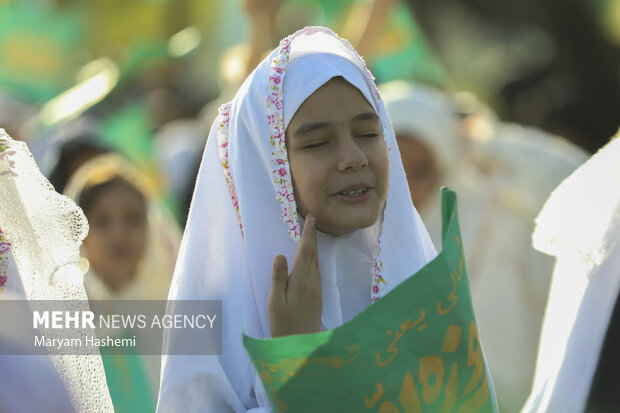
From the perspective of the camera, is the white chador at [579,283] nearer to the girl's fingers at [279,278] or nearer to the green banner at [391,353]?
the green banner at [391,353]

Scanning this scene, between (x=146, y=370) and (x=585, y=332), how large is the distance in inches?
97.0

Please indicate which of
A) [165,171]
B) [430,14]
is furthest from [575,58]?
[165,171]

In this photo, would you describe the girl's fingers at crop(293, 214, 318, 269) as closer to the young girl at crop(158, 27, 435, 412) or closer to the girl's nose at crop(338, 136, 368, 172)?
the young girl at crop(158, 27, 435, 412)

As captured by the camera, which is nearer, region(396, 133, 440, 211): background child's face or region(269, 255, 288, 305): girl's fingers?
region(269, 255, 288, 305): girl's fingers

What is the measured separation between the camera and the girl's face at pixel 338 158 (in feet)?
8.03

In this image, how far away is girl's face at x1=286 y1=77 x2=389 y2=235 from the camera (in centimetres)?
245

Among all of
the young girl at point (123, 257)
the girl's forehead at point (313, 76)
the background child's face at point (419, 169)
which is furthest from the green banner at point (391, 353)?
the background child's face at point (419, 169)

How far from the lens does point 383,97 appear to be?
596 centimetres

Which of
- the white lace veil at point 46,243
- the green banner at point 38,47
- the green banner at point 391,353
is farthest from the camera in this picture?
the green banner at point 38,47

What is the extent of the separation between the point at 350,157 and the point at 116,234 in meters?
2.61

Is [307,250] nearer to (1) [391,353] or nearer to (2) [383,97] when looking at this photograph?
(1) [391,353]

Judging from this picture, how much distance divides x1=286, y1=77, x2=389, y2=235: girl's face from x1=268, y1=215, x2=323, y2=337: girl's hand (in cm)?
7

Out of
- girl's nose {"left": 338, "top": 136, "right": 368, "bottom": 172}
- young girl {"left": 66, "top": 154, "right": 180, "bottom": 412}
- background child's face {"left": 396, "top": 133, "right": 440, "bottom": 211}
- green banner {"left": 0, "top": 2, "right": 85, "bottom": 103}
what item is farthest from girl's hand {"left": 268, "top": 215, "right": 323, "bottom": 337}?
green banner {"left": 0, "top": 2, "right": 85, "bottom": 103}

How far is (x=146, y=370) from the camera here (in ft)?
15.3
